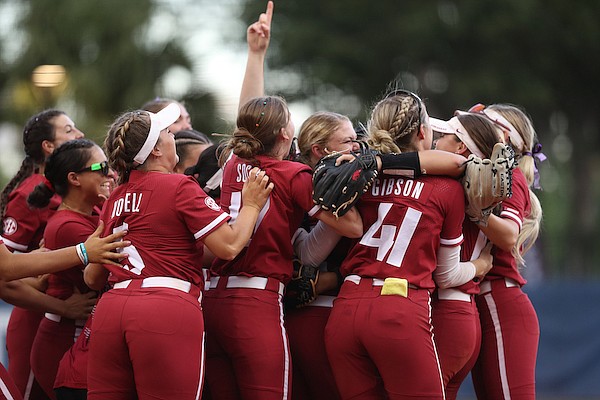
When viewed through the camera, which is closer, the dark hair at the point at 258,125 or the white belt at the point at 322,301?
the dark hair at the point at 258,125

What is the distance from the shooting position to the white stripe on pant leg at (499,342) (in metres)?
5.17

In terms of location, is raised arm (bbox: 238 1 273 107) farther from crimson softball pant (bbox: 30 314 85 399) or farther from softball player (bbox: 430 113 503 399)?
crimson softball pant (bbox: 30 314 85 399)

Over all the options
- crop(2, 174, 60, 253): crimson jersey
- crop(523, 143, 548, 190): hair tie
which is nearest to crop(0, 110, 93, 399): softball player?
crop(2, 174, 60, 253): crimson jersey

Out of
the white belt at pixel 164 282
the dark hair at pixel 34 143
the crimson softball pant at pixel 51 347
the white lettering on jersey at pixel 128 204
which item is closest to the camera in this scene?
the white belt at pixel 164 282

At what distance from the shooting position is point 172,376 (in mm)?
4285

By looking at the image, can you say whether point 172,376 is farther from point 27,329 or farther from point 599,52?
A: point 599,52

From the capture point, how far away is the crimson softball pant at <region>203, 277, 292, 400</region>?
4.58 meters

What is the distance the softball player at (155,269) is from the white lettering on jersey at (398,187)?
0.57 m

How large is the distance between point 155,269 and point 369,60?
1985cm

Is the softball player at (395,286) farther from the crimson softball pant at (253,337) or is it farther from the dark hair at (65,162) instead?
the dark hair at (65,162)

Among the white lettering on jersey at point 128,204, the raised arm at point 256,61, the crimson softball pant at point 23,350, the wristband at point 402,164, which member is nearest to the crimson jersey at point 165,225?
the white lettering on jersey at point 128,204

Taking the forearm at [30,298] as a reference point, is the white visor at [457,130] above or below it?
above

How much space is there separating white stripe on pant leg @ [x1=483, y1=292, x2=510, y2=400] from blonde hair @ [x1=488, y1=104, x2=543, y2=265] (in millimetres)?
326

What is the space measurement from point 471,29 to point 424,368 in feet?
64.0
